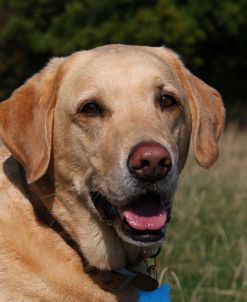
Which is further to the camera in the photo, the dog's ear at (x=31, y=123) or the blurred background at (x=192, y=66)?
the blurred background at (x=192, y=66)

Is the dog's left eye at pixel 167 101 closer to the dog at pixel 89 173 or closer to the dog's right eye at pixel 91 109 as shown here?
the dog at pixel 89 173

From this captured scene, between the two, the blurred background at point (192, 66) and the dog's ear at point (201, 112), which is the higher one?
the dog's ear at point (201, 112)

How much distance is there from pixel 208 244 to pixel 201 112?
2.82 meters

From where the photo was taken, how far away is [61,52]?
22469 millimetres

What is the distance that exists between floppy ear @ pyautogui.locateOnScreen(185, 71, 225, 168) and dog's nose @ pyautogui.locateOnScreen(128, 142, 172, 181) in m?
0.76

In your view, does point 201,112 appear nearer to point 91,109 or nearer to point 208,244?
point 91,109

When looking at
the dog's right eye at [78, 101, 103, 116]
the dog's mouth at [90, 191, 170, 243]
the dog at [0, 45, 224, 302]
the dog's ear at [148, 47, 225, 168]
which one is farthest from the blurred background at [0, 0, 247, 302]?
the dog's right eye at [78, 101, 103, 116]

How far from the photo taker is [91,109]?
419 centimetres

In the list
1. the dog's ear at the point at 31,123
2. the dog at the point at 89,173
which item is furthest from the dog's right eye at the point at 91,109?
the dog's ear at the point at 31,123

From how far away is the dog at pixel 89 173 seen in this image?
3.90 metres

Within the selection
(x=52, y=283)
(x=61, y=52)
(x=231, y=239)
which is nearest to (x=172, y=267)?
(x=231, y=239)

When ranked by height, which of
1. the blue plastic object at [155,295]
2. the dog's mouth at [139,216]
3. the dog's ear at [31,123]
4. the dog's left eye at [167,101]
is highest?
the dog's ear at [31,123]

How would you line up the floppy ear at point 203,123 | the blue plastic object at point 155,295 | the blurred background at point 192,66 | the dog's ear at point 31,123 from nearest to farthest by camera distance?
the dog's ear at point 31,123 < the blue plastic object at point 155,295 < the floppy ear at point 203,123 < the blurred background at point 192,66

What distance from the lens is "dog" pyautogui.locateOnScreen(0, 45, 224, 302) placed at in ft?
12.8
